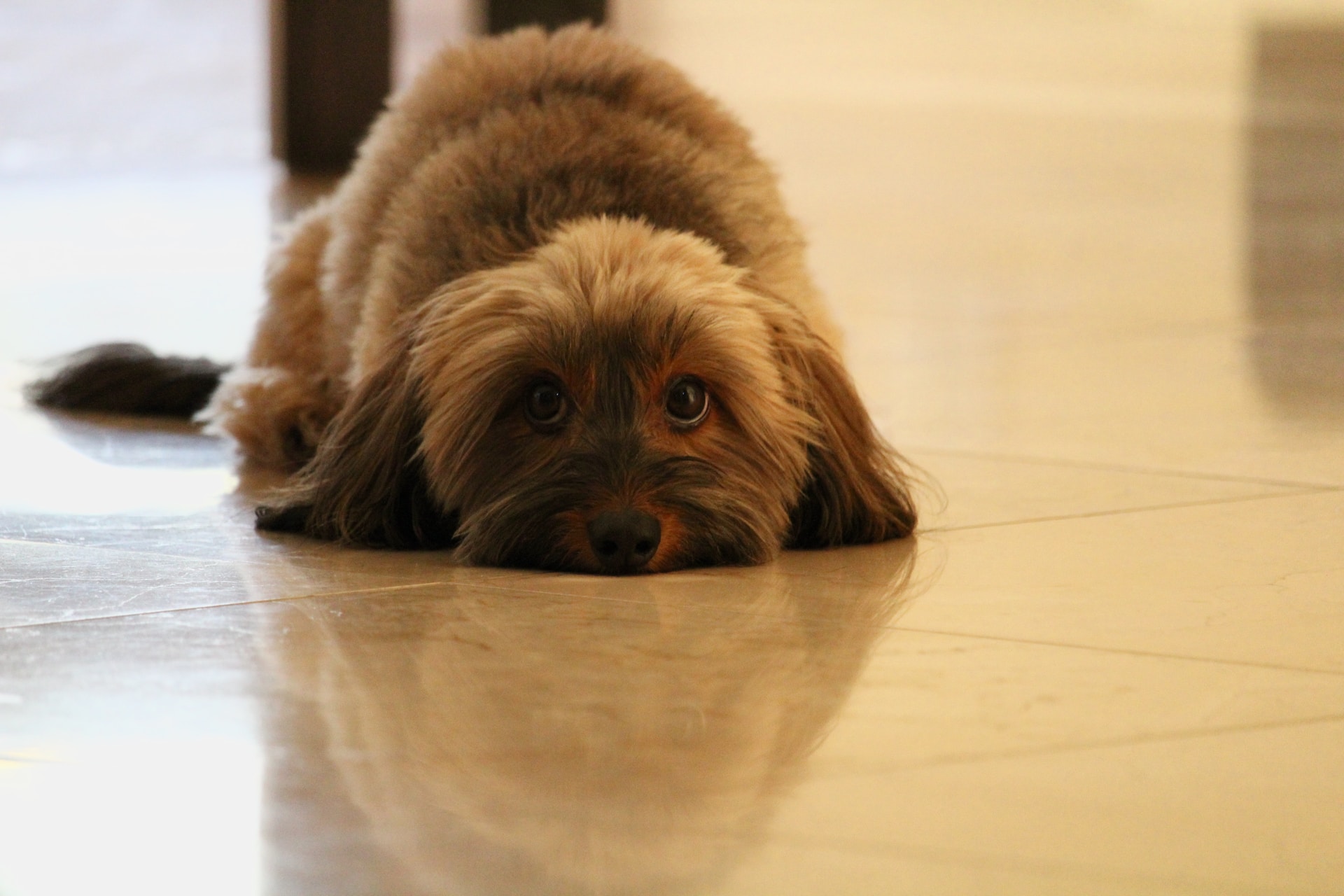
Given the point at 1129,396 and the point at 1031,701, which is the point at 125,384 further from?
the point at 1031,701

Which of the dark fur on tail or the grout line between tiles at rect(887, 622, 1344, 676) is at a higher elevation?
the grout line between tiles at rect(887, 622, 1344, 676)

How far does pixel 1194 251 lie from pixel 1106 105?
1079 cm

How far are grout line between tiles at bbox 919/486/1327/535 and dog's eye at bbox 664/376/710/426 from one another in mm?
549

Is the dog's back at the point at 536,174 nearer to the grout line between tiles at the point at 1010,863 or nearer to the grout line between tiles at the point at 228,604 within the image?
the grout line between tiles at the point at 228,604

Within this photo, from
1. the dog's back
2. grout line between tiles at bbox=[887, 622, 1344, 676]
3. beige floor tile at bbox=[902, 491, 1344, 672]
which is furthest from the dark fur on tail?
grout line between tiles at bbox=[887, 622, 1344, 676]

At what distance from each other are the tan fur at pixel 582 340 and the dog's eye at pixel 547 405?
2cm

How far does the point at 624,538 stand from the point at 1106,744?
1077mm

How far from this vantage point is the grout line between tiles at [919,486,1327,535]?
145 inches

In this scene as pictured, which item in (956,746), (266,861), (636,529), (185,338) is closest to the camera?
(266,861)

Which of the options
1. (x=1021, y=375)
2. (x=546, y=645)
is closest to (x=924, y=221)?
(x=1021, y=375)

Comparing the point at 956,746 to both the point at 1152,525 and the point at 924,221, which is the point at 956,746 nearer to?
the point at 1152,525

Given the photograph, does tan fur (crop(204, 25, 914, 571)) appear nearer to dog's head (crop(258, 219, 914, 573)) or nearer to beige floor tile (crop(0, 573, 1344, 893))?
dog's head (crop(258, 219, 914, 573))

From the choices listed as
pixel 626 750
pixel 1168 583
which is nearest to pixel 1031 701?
pixel 626 750

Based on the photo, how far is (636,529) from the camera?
10.4 ft
